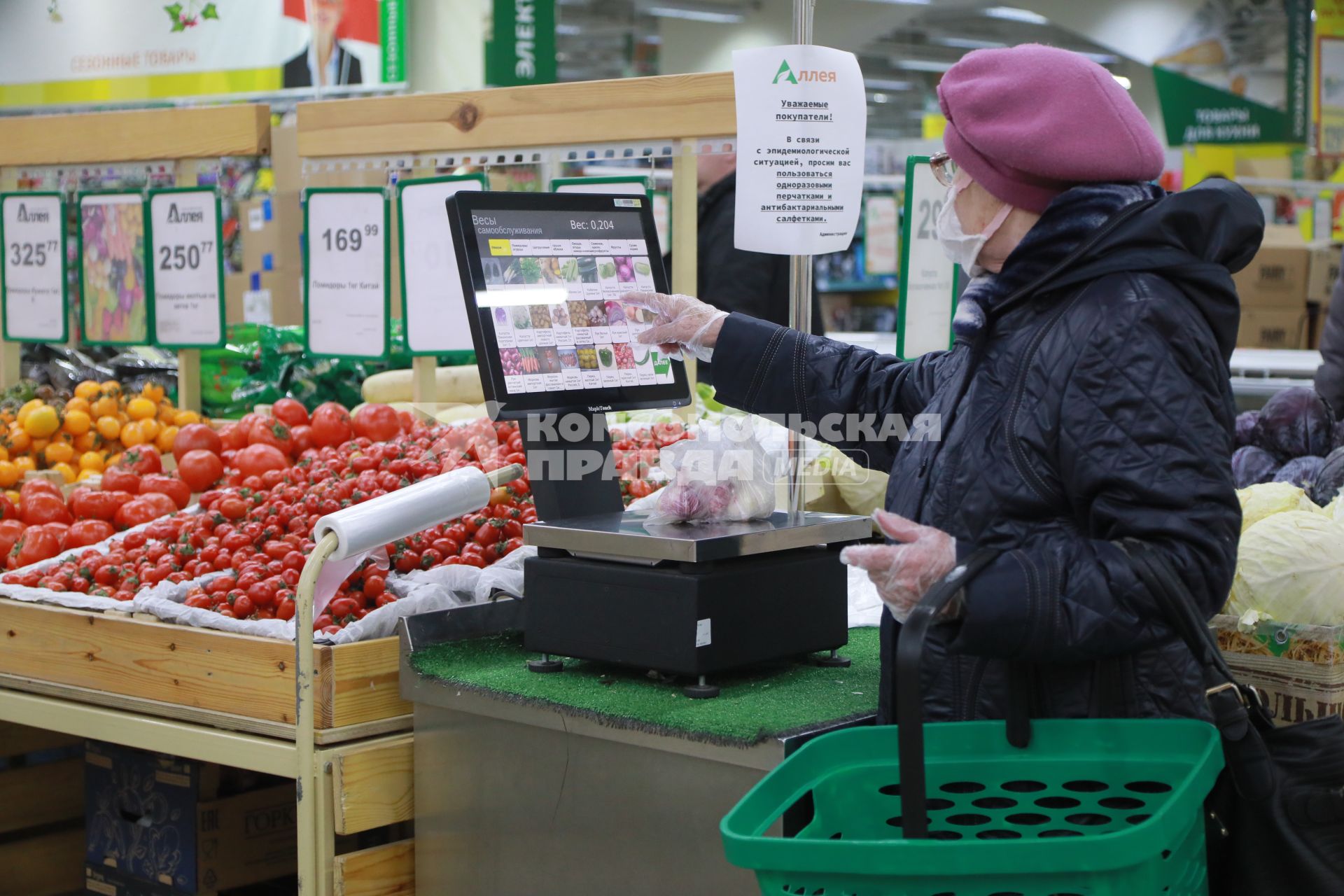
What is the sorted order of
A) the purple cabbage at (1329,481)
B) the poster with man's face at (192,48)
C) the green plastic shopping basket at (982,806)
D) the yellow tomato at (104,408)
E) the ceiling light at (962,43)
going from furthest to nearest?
the ceiling light at (962,43) → the poster with man's face at (192,48) → the yellow tomato at (104,408) → the purple cabbage at (1329,481) → the green plastic shopping basket at (982,806)

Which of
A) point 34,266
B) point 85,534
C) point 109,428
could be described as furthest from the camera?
point 34,266

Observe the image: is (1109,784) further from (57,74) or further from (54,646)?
(57,74)

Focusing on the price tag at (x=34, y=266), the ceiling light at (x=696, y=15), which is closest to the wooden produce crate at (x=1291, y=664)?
the price tag at (x=34, y=266)

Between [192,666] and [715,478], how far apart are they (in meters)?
1.07

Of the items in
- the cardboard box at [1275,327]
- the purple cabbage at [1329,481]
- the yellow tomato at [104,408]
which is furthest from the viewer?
the cardboard box at [1275,327]

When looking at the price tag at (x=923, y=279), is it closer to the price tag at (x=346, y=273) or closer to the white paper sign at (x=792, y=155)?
the white paper sign at (x=792, y=155)

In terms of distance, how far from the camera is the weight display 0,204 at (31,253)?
A: 14.6ft

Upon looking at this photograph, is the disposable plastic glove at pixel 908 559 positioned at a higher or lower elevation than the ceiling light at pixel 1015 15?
lower

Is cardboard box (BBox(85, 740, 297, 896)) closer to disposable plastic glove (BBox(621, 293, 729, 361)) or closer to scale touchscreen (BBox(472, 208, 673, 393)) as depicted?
scale touchscreen (BBox(472, 208, 673, 393))

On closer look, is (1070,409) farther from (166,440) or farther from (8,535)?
(166,440)

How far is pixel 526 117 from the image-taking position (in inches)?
132

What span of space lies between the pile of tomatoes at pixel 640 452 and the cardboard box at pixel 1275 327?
18.9ft

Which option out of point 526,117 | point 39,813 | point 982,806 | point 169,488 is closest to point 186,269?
point 169,488

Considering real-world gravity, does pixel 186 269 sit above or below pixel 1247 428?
above
